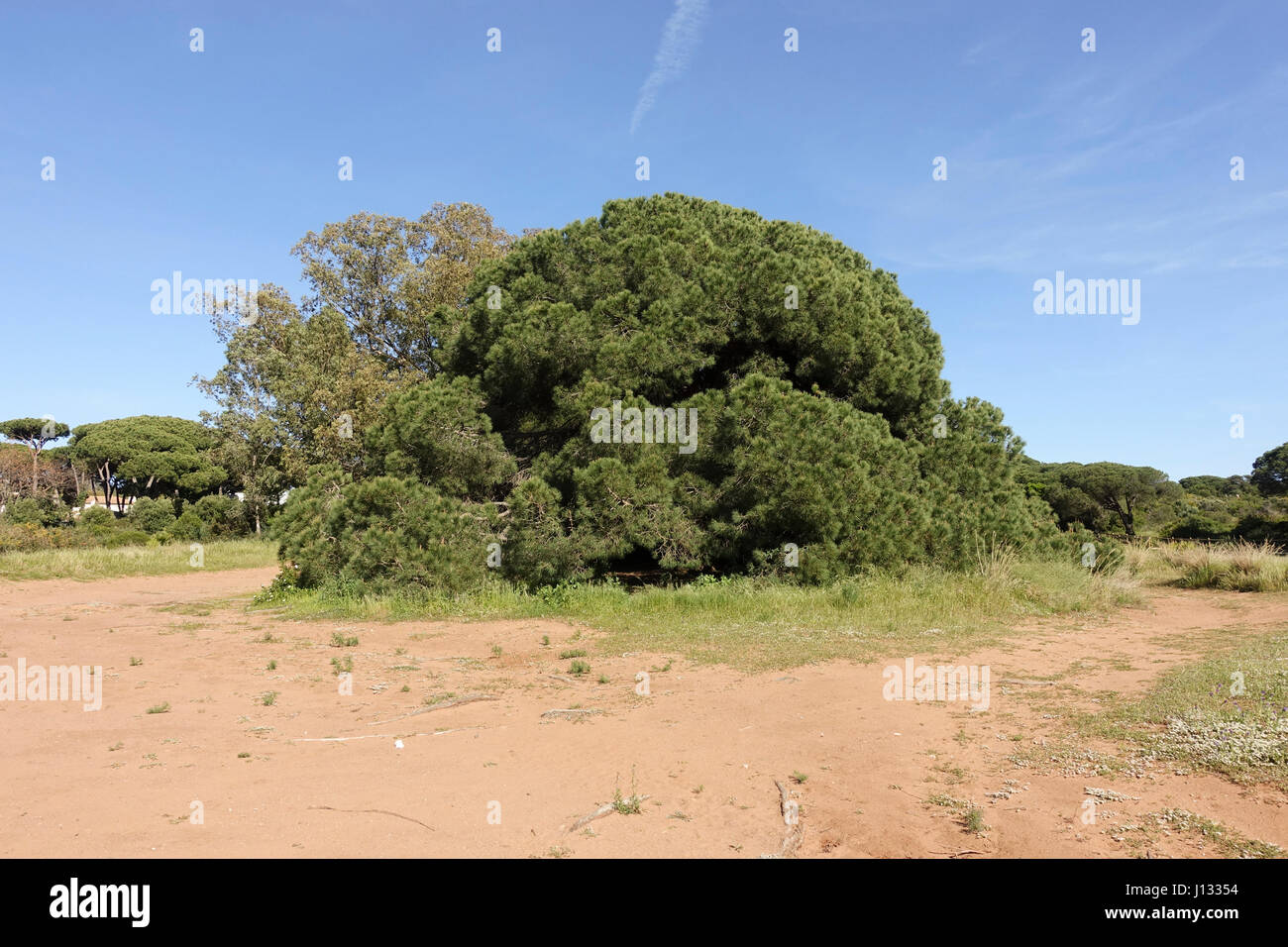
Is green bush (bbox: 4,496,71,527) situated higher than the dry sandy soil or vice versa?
green bush (bbox: 4,496,71,527)

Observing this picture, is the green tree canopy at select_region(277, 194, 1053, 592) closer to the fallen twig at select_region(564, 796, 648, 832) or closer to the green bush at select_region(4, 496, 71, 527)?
the fallen twig at select_region(564, 796, 648, 832)

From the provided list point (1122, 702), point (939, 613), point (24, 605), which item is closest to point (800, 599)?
point (939, 613)

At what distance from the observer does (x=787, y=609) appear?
1146 centimetres

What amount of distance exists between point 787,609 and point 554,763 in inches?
264

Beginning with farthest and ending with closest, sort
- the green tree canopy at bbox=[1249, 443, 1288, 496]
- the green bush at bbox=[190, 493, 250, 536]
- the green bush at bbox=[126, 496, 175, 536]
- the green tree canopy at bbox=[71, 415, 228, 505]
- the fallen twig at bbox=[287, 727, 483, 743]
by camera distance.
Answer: the green tree canopy at bbox=[71, 415, 228, 505] < the green tree canopy at bbox=[1249, 443, 1288, 496] < the green bush at bbox=[190, 493, 250, 536] < the green bush at bbox=[126, 496, 175, 536] < the fallen twig at bbox=[287, 727, 483, 743]

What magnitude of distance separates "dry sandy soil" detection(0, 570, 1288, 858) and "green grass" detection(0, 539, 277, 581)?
35.8 feet

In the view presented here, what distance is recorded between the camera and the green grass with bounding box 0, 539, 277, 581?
18.3 m

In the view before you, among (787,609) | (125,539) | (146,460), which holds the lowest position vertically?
(787,609)

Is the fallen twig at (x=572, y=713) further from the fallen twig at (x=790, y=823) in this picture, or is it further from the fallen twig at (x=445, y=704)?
the fallen twig at (x=790, y=823)

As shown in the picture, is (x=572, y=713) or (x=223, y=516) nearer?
(x=572, y=713)

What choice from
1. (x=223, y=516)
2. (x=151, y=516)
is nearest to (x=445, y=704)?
(x=223, y=516)

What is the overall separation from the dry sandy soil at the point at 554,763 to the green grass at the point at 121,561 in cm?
1092

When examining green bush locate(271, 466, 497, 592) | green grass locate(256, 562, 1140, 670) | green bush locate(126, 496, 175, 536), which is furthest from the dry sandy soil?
green bush locate(126, 496, 175, 536)

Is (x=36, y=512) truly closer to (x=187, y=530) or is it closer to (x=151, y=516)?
(x=151, y=516)
